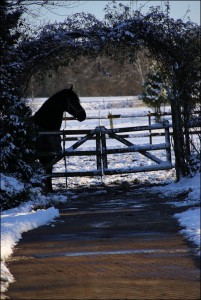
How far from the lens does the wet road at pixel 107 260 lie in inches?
221

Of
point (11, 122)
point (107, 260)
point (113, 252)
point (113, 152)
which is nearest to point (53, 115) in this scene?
point (113, 152)

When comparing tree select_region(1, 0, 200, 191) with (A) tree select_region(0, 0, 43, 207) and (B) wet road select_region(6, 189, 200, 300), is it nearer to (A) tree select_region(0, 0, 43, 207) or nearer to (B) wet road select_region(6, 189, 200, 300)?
(A) tree select_region(0, 0, 43, 207)

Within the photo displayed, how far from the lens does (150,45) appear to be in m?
15.3

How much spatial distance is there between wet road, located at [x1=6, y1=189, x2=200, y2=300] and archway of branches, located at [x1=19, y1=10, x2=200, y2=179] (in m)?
4.56

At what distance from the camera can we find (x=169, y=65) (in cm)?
1538

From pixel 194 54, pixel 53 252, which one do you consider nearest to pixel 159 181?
pixel 194 54

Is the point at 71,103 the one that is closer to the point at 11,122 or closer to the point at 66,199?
the point at 66,199

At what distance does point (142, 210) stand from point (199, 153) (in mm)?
2437

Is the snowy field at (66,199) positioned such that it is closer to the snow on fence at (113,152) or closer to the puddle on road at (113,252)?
the puddle on road at (113,252)

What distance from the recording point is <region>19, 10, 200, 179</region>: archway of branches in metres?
14.7

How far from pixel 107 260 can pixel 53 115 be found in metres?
9.18

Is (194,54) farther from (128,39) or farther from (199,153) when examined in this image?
(199,153)

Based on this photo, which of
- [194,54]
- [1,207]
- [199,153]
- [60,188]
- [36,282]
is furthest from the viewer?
[60,188]

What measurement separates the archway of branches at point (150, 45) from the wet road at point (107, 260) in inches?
179
